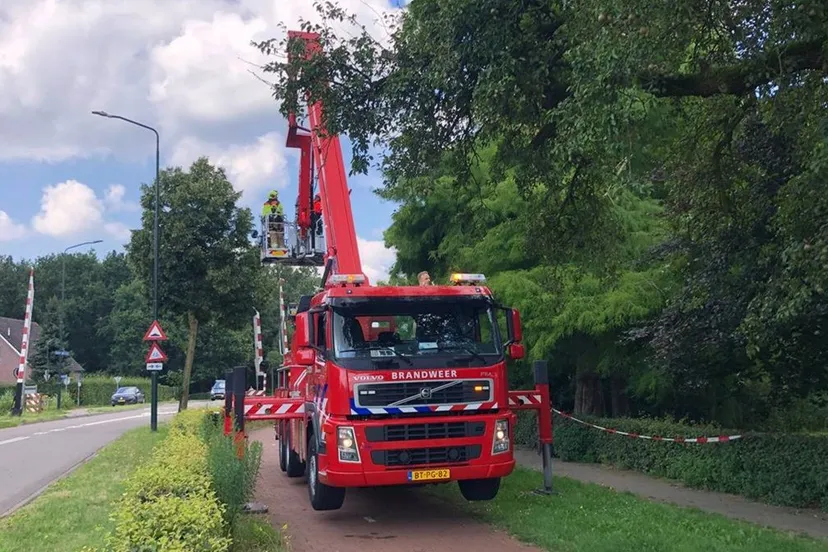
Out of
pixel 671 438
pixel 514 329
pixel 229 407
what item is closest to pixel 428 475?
pixel 514 329

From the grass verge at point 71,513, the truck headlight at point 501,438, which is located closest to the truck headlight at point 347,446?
the truck headlight at point 501,438

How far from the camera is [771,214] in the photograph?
10578mm

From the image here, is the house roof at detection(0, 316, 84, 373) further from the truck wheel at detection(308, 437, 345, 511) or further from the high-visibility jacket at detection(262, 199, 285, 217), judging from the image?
the truck wheel at detection(308, 437, 345, 511)

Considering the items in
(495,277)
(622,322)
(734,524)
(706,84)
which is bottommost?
(734,524)

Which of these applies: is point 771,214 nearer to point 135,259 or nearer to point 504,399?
point 504,399

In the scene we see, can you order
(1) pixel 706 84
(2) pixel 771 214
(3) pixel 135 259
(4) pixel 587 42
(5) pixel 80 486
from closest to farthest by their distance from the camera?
(4) pixel 587 42 < (1) pixel 706 84 < (2) pixel 771 214 < (5) pixel 80 486 < (3) pixel 135 259

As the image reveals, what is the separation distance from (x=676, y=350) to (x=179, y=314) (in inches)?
765

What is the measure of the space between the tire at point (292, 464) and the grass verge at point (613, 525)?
10.5ft

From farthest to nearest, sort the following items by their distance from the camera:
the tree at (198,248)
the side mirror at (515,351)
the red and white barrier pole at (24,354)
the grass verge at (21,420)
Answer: the red and white barrier pole at (24,354)
the grass verge at (21,420)
the tree at (198,248)
the side mirror at (515,351)

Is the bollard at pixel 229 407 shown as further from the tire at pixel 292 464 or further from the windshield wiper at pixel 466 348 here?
the windshield wiper at pixel 466 348

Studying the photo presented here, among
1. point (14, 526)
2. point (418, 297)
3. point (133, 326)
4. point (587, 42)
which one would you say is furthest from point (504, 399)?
point (133, 326)

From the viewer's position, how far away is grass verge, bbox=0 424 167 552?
831 centimetres

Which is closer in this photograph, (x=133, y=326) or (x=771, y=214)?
(x=771, y=214)

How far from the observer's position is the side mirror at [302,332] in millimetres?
9694
